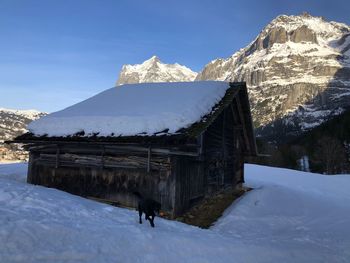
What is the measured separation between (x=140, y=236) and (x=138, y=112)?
788 cm

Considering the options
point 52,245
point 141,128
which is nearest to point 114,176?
point 141,128

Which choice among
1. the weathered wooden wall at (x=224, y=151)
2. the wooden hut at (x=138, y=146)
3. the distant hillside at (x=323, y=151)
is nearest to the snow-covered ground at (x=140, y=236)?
the wooden hut at (x=138, y=146)

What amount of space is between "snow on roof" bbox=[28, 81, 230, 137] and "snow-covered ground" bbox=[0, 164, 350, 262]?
3.89 metres

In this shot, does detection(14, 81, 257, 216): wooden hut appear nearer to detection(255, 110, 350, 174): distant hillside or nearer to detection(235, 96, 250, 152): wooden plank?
detection(235, 96, 250, 152): wooden plank

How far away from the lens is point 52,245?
6.75 metres

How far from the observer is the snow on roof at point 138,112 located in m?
14.3

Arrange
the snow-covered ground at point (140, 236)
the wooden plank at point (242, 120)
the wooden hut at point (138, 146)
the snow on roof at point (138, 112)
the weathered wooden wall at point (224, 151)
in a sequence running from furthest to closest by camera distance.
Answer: the wooden plank at point (242, 120)
the weathered wooden wall at point (224, 151)
the snow on roof at point (138, 112)
the wooden hut at point (138, 146)
the snow-covered ground at point (140, 236)

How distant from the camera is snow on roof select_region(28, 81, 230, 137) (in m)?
14.3

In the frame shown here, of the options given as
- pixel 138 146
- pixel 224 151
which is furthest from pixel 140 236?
pixel 224 151

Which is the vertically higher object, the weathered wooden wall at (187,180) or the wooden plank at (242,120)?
the wooden plank at (242,120)

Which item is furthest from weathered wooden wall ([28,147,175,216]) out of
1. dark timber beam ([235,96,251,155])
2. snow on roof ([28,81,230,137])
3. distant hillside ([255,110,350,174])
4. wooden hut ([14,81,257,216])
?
distant hillside ([255,110,350,174])

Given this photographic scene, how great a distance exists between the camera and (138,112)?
15.4 m

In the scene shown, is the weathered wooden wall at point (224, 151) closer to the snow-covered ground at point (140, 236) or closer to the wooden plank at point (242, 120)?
the wooden plank at point (242, 120)

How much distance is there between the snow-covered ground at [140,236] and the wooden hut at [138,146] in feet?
8.22
